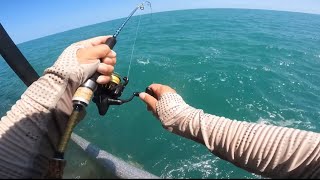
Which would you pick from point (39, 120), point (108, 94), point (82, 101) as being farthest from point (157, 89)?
point (39, 120)

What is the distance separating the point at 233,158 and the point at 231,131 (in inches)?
7.9

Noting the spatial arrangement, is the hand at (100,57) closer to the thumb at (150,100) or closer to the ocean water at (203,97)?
the thumb at (150,100)

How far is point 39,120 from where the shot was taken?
5.11 ft

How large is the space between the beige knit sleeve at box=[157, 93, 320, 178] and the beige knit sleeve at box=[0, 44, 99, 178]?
2.92ft

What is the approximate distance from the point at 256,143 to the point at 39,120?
4.73ft

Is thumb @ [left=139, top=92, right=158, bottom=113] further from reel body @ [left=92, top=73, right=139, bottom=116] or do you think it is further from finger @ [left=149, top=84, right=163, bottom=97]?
reel body @ [left=92, top=73, right=139, bottom=116]

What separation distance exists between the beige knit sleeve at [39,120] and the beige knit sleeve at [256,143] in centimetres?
89

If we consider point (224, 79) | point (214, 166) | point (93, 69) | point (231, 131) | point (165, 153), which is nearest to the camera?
point (93, 69)

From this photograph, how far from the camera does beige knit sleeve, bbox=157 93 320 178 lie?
177 cm

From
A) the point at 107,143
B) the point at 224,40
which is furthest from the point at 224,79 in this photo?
the point at 224,40

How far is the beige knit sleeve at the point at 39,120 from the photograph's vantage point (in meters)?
1.41

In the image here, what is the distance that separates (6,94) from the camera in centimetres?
1342

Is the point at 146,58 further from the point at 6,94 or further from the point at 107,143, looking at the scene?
the point at 107,143

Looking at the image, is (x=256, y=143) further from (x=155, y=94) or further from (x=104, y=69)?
(x=104, y=69)
